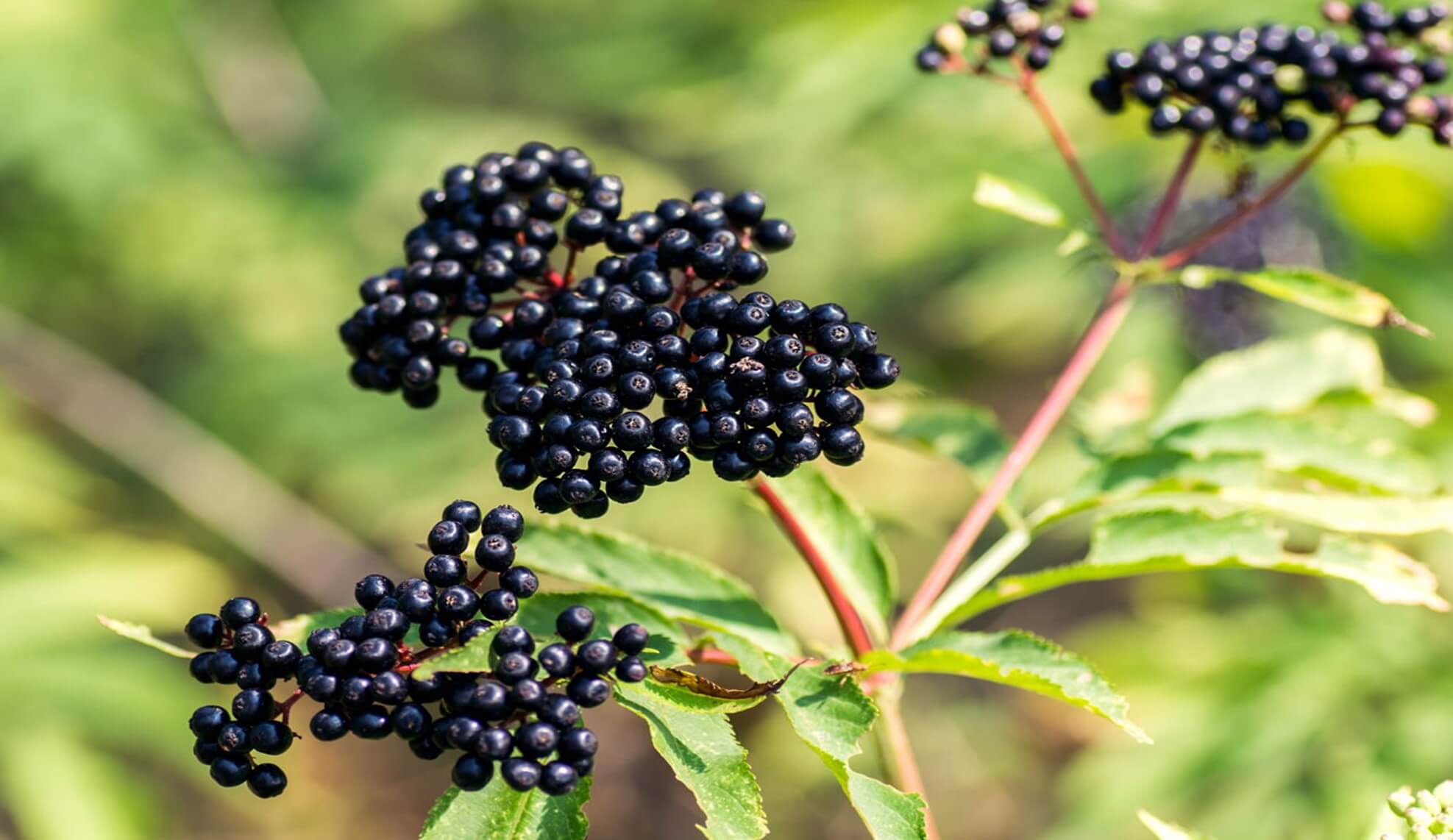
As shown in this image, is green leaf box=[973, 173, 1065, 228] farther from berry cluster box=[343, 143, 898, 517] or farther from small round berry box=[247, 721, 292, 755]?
small round berry box=[247, 721, 292, 755]

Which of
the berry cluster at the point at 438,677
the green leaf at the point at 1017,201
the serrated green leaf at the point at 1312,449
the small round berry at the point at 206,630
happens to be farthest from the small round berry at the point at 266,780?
the serrated green leaf at the point at 1312,449

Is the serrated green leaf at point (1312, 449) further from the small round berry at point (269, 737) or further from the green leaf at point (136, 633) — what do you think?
the green leaf at point (136, 633)

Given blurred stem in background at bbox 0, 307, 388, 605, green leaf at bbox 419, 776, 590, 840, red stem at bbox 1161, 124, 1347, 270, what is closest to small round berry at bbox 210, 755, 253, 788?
green leaf at bbox 419, 776, 590, 840

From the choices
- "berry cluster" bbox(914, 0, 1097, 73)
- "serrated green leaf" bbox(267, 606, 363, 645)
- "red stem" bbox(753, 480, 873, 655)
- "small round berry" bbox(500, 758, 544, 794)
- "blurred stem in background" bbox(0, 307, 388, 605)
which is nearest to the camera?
"small round berry" bbox(500, 758, 544, 794)

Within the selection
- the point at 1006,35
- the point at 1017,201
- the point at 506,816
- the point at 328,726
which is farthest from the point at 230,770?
the point at 1006,35

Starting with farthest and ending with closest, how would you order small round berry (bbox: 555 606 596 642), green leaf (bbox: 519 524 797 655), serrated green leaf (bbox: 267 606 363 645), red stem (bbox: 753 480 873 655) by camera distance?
green leaf (bbox: 519 524 797 655)
red stem (bbox: 753 480 873 655)
serrated green leaf (bbox: 267 606 363 645)
small round berry (bbox: 555 606 596 642)

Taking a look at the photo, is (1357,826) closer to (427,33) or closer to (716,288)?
(716,288)

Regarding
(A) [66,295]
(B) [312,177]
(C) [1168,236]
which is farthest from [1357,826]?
(A) [66,295]
